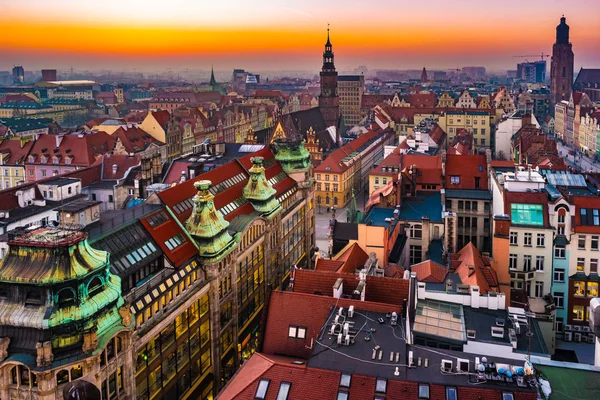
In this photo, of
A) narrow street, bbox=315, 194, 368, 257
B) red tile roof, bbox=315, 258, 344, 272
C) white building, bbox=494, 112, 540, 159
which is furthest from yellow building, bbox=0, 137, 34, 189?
white building, bbox=494, 112, 540, 159

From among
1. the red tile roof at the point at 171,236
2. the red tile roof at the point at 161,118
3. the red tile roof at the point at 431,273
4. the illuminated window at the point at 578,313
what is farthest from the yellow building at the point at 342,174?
the red tile roof at the point at 171,236

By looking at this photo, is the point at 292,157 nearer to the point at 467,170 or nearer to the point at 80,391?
the point at 467,170

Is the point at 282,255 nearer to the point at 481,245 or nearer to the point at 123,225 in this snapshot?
the point at 481,245

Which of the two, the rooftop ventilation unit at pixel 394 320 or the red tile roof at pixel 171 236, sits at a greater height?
the red tile roof at pixel 171 236

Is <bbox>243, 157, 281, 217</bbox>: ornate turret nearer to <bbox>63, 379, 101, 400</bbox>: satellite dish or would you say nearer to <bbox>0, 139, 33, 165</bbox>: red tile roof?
<bbox>63, 379, 101, 400</bbox>: satellite dish

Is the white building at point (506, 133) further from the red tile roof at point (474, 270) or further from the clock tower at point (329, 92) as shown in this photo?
the red tile roof at point (474, 270)

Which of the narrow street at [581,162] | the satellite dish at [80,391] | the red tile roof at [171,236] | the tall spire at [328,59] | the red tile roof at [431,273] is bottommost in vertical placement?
the satellite dish at [80,391]
